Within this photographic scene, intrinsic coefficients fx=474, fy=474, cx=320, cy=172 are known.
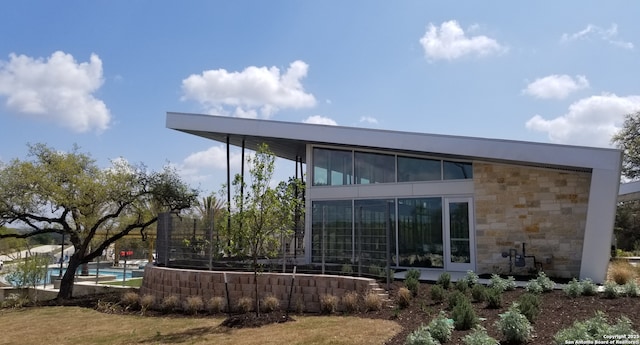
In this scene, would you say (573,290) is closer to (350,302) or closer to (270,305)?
(350,302)

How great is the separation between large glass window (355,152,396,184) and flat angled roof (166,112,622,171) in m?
0.61

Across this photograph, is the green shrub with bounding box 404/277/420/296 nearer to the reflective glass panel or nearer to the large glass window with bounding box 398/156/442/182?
the reflective glass panel

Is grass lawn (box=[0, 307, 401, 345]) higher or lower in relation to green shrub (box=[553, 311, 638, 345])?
lower

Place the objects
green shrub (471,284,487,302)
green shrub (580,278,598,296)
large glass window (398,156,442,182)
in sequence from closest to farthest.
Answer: green shrub (471,284,487,302), green shrub (580,278,598,296), large glass window (398,156,442,182)

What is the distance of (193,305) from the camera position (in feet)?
36.3

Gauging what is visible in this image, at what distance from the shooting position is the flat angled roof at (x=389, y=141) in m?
11.5

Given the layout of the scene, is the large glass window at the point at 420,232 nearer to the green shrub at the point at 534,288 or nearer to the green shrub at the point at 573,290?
the green shrub at the point at 534,288

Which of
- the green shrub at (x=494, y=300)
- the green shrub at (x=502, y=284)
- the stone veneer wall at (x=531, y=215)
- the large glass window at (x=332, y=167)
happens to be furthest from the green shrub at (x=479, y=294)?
the large glass window at (x=332, y=167)

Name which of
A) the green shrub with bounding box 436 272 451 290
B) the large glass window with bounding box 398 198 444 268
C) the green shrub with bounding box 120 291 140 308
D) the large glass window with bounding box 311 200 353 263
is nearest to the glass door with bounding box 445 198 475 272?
the large glass window with bounding box 398 198 444 268

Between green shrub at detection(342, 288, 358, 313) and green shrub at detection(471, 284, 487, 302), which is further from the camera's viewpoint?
green shrub at detection(342, 288, 358, 313)

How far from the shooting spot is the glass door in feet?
45.2

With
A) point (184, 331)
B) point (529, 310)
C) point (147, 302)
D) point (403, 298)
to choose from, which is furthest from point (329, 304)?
point (147, 302)

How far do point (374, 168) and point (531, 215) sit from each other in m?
5.03

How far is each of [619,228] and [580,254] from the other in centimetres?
2467
